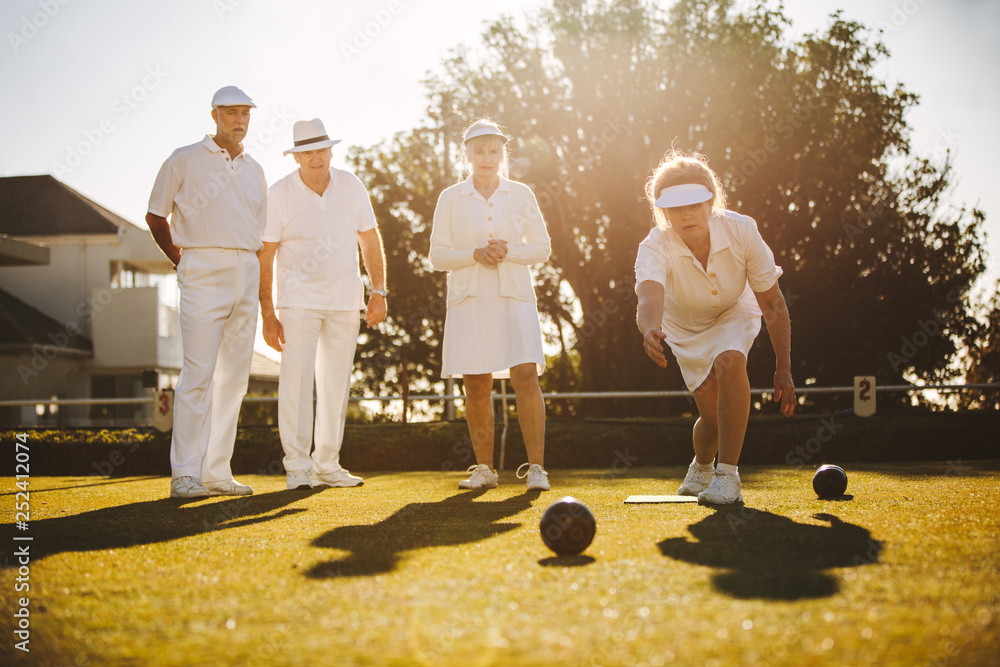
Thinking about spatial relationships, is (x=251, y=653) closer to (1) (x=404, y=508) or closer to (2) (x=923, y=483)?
(1) (x=404, y=508)

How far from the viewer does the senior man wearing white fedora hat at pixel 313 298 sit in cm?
560

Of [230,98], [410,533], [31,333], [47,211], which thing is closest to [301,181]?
[230,98]

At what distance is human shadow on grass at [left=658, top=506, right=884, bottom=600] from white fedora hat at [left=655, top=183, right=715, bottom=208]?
150 cm

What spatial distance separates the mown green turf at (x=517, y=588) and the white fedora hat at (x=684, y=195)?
1.40 m

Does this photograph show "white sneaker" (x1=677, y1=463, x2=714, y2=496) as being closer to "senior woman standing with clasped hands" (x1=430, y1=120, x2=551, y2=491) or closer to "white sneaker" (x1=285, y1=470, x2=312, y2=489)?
"senior woman standing with clasped hands" (x1=430, y1=120, x2=551, y2=491)

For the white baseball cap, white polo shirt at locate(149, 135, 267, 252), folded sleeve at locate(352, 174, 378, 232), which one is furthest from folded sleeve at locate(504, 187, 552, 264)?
the white baseball cap

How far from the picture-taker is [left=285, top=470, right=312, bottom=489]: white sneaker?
17.7 ft

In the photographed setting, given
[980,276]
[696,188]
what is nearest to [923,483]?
[696,188]

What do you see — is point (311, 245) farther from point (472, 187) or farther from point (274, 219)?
point (472, 187)

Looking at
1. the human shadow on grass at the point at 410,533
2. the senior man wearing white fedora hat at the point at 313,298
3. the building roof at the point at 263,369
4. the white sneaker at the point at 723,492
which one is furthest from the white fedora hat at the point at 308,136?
the building roof at the point at 263,369

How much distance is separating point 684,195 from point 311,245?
8.37 ft

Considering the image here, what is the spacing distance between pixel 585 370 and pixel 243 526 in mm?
19461

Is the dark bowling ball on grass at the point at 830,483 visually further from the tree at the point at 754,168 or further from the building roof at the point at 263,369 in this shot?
the building roof at the point at 263,369

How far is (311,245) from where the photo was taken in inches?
224
